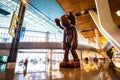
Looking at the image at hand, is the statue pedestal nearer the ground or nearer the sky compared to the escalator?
nearer the ground

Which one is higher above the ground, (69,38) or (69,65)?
(69,38)

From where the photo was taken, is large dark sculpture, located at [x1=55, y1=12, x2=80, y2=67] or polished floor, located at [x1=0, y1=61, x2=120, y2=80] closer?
polished floor, located at [x1=0, y1=61, x2=120, y2=80]

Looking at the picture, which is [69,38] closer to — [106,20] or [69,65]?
[69,65]

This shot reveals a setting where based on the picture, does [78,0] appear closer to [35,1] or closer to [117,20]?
[35,1]

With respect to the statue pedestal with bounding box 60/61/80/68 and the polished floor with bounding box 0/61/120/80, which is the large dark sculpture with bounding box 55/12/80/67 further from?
the polished floor with bounding box 0/61/120/80

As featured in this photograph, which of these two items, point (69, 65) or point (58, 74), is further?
point (69, 65)

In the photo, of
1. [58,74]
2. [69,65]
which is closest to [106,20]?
[69,65]

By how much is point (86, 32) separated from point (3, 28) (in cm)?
846

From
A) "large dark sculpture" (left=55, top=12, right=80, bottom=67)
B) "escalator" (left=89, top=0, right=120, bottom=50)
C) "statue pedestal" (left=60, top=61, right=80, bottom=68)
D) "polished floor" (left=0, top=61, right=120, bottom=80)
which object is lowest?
Answer: "polished floor" (left=0, top=61, right=120, bottom=80)

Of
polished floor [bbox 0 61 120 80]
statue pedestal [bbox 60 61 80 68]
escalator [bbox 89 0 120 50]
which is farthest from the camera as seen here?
escalator [bbox 89 0 120 50]

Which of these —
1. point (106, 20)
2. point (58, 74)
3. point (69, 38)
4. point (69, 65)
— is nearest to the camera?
point (58, 74)

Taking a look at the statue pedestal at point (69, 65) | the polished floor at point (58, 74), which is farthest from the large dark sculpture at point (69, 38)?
the polished floor at point (58, 74)

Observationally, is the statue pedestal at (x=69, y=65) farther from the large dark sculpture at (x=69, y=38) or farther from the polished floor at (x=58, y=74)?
the polished floor at (x=58, y=74)

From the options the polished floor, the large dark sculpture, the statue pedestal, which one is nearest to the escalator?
the large dark sculpture
